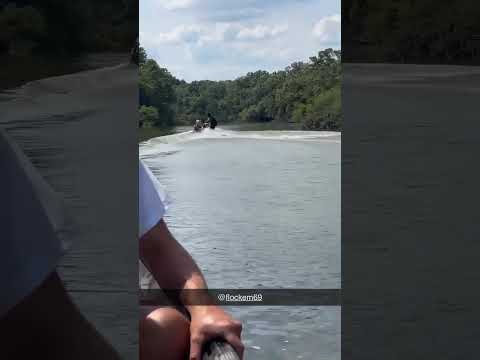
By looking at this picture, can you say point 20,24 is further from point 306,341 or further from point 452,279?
point 452,279

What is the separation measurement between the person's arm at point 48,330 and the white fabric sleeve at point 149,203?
196 mm

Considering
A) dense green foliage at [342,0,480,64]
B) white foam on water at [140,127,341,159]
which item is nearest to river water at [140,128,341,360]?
white foam on water at [140,127,341,159]

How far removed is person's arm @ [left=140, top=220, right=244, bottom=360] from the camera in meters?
1.18

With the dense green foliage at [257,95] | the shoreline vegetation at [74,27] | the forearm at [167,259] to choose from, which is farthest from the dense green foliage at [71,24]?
the forearm at [167,259]

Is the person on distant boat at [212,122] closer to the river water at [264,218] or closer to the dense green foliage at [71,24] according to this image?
the river water at [264,218]

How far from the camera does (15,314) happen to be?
1312 millimetres

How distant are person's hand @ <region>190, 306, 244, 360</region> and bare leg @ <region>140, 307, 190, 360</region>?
2 cm

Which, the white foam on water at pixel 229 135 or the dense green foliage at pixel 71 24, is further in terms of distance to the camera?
the white foam on water at pixel 229 135

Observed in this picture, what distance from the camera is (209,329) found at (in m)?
1.17

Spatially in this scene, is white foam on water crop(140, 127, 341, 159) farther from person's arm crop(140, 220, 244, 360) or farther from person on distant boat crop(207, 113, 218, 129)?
person's arm crop(140, 220, 244, 360)

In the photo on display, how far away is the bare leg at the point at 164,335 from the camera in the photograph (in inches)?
46.9

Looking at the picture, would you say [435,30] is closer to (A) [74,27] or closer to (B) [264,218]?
(B) [264,218]

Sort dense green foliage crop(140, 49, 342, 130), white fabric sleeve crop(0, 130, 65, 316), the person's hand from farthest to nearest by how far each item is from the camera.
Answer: dense green foliage crop(140, 49, 342, 130), white fabric sleeve crop(0, 130, 65, 316), the person's hand

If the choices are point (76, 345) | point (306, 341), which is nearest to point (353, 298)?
point (306, 341)
